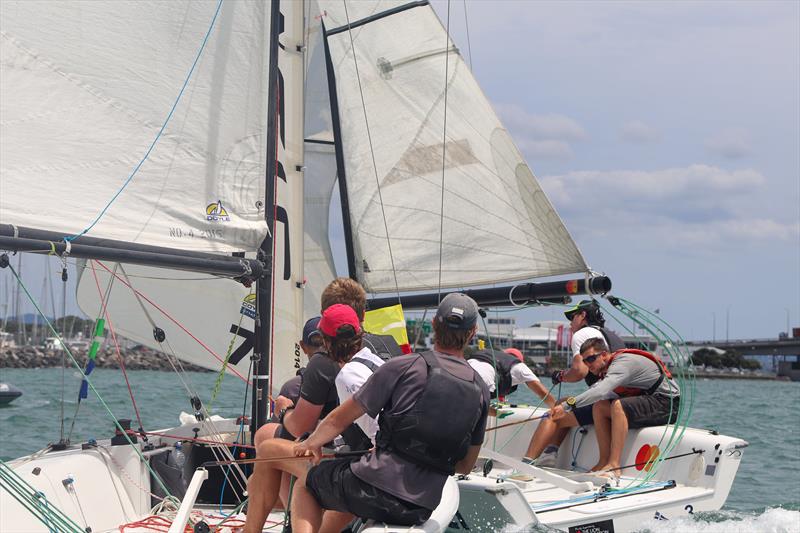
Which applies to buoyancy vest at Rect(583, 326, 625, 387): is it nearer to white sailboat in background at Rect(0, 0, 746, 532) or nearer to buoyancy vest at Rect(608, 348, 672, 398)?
buoyancy vest at Rect(608, 348, 672, 398)

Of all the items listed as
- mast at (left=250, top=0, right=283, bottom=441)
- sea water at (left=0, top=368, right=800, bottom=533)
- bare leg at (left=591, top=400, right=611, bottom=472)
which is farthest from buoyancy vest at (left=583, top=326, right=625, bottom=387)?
mast at (left=250, top=0, right=283, bottom=441)

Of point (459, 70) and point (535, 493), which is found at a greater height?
point (459, 70)

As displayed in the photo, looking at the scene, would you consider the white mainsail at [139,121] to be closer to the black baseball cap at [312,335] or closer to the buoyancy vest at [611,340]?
the black baseball cap at [312,335]

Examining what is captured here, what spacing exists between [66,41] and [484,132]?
13.3ft

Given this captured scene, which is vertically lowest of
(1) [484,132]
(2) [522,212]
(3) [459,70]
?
(2) [522,212]

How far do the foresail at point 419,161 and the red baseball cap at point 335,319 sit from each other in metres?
4.28

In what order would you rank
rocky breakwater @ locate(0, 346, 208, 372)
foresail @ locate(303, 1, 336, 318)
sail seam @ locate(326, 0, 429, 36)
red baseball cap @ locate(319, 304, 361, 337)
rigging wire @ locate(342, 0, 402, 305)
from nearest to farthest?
red baseball cap @ locate(319, 304, 361, 337)
rigging wire @ locate(342, 0, 402, 305)
sail seam @ locate(326, 0, 429, 36)
foresail @ locate(303, 1, 336, 318)
rocky breakwater @ locate(0, 346, 208, 372)

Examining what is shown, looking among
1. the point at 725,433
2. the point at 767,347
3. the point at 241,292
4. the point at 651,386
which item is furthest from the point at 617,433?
the point at 767,347

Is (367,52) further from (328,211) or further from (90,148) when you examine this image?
(90,148)

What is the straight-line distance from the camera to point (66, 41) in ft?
21.4

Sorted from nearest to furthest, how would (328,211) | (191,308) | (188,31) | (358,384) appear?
(358,384) → (188,31) → (191,308) → (328,211)

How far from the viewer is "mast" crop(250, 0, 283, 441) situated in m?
6.80

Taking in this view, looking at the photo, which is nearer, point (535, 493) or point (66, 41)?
point (66, 41)

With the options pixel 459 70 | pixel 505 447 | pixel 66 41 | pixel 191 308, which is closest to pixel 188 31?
pixel 66 41
